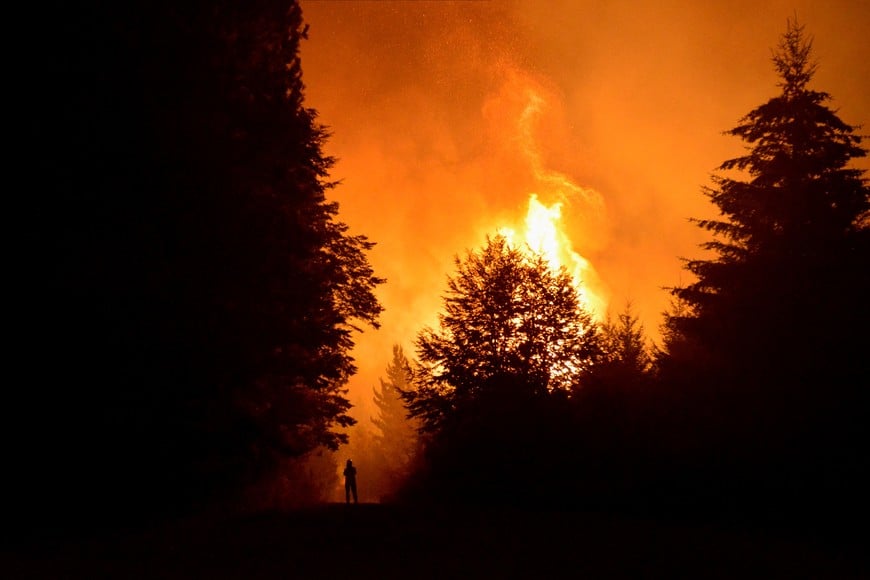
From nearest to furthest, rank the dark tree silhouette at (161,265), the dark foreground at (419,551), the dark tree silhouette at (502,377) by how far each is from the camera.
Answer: the dark foreground at (419,551), the dark tree silhouette at (161,265), the dark tree silhouette at (502,377)

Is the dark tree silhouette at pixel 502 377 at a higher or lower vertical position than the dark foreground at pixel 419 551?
higher

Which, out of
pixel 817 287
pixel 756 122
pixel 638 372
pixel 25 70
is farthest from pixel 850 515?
pixel 25 70

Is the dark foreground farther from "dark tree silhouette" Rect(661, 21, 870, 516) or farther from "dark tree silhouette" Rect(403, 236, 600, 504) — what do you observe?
"dark tree silhouette" Rect(403, 236, 600, 504)

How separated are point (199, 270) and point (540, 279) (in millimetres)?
15082

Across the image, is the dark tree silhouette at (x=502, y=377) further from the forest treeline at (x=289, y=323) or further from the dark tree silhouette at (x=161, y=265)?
the dark tree silhouette at (x=161, y=265)

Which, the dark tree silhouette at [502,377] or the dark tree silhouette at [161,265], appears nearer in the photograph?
the dark tree silhouette at [161,265]

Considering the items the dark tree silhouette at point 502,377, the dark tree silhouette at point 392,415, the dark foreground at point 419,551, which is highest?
the dark tree silhouette at point 392,415

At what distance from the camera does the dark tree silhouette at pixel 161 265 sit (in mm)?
11461

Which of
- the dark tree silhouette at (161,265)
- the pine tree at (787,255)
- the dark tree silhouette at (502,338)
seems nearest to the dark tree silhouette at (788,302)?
the pine tree at (787,255)

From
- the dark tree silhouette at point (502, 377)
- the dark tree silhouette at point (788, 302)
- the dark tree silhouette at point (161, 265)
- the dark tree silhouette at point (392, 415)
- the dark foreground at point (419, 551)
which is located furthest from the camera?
the dark tree silhouette at point (392, 415)

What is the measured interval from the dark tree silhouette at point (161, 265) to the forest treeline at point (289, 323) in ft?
0.16

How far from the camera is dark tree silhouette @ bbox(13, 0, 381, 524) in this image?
11.5 m

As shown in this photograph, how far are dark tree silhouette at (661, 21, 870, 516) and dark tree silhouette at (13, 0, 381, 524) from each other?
12.8 metres

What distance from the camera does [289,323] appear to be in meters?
14.4
